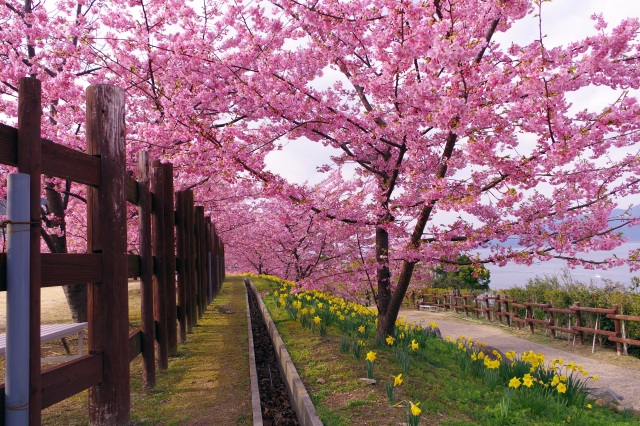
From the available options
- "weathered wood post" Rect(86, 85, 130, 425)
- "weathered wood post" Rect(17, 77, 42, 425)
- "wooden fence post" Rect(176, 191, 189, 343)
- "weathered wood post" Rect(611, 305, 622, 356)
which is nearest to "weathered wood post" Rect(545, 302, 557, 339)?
"weathered wood post" Rect(611, 305, 622, 356)

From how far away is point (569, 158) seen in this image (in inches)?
199

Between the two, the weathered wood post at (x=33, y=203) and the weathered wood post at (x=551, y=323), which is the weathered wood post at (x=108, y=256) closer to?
the weathered wood post at (x=33, y=203)

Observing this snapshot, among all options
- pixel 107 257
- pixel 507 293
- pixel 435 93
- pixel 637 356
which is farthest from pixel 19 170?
pixel 507 293

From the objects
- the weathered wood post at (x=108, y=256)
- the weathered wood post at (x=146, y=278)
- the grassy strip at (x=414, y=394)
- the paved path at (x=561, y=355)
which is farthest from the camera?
the paved path at (x=561, y=355)

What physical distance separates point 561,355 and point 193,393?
41.3ft

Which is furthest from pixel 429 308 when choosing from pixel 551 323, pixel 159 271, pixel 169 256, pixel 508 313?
pixel 159 271

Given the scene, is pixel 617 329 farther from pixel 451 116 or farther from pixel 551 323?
pixel 451 116

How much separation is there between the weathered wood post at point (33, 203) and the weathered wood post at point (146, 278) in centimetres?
209

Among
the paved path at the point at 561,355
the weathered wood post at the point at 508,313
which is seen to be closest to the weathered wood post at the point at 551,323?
the paved path at the point at 561,355

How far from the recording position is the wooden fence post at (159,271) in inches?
224

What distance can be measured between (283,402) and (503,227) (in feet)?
11.7

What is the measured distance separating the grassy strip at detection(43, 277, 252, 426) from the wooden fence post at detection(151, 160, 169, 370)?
34cm

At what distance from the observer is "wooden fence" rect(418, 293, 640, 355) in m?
13.9

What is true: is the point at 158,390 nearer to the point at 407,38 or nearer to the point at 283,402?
the point at 283,402
